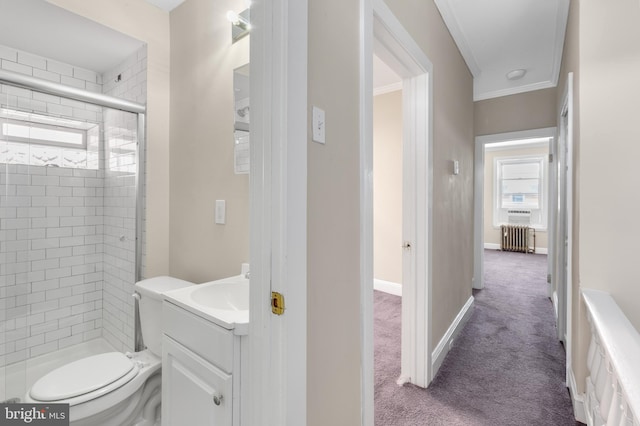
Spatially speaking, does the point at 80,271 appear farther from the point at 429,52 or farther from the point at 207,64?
Answer: the point at 429,52

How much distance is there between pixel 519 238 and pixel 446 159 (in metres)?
6.09

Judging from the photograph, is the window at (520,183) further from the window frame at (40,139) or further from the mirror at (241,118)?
the window frame at (40,139)

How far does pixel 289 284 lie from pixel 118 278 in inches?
77.9

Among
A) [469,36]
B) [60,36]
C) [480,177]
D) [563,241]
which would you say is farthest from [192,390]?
[480,177]

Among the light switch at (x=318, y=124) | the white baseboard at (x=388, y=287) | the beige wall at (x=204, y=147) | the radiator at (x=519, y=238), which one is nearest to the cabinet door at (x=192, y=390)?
the beige wall at (x=204, y=147)

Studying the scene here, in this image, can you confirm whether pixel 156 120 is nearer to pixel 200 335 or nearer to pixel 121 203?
pixel 121 203

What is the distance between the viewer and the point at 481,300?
11.7 feet

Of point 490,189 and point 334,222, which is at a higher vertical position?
point 490,189

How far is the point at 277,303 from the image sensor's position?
0.78 meters

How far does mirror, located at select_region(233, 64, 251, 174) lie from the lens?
1538 mm

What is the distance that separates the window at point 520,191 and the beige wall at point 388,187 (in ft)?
16.3

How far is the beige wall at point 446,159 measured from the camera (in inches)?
75.3

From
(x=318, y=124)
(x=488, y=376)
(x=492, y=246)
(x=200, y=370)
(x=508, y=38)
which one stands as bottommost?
(x=488, y=376)

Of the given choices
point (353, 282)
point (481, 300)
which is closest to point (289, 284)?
point (353, 282)
